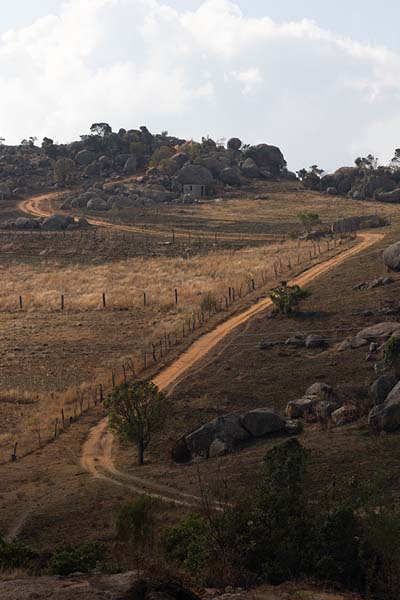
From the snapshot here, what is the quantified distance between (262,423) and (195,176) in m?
118

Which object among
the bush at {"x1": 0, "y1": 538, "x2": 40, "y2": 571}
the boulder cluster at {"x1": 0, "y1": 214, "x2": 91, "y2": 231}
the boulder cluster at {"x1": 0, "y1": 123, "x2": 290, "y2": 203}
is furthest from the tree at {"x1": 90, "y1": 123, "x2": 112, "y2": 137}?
the bush at {"x1": 0, "y1": 538, "x2": 40, "y2": 571}

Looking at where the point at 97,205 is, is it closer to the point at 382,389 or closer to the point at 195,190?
the point at 195,190

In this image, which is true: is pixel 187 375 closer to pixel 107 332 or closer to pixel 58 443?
pixel 58 443

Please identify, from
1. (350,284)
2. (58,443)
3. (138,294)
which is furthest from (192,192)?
(58,443)

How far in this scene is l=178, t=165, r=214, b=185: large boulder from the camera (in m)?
144

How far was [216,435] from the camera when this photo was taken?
3047 cm

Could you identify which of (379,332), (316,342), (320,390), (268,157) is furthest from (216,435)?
(268,157)

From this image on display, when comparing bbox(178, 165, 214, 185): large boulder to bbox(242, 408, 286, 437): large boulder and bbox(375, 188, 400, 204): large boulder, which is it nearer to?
bbox(375, 188, 400, 204): large boulder

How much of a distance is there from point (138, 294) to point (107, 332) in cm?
1386

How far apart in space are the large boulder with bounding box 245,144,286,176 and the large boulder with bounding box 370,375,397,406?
136513 mm

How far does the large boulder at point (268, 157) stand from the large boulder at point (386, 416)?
5507 inches

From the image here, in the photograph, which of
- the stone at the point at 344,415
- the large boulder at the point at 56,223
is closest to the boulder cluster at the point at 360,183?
the large boulder at the point at 56,223

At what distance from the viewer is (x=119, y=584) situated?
14.3 meters

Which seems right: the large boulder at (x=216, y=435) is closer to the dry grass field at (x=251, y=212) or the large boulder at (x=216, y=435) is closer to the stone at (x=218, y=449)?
the stone at (x=218, y=449)
